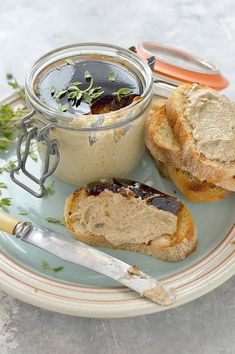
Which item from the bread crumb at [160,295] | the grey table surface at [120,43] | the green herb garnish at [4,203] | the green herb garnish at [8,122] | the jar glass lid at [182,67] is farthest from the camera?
the jar glass lid at [182,67]

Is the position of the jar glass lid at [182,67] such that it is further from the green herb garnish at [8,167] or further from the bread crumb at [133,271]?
the bread crumb at [133,271]

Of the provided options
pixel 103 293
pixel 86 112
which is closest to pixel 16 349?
pixel 103 293

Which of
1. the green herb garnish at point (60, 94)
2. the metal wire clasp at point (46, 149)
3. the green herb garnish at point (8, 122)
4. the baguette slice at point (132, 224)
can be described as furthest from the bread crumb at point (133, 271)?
the green herb garnish at point (8, 122)

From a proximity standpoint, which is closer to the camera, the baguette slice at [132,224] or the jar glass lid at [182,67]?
the baguette slice at [132,224]

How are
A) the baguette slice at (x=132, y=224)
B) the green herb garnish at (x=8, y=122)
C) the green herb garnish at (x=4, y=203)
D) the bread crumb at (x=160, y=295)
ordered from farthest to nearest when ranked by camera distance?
the green herb garnish at (x=8, y=122), the green herb garnish at (x=4, y=203), the baguette slice at (x=132, y=224), the bread crumb at (x=160, y=295)

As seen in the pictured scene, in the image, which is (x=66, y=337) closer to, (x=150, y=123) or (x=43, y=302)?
(x=43, y=302)

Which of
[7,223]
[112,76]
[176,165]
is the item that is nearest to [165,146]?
[176,165]
